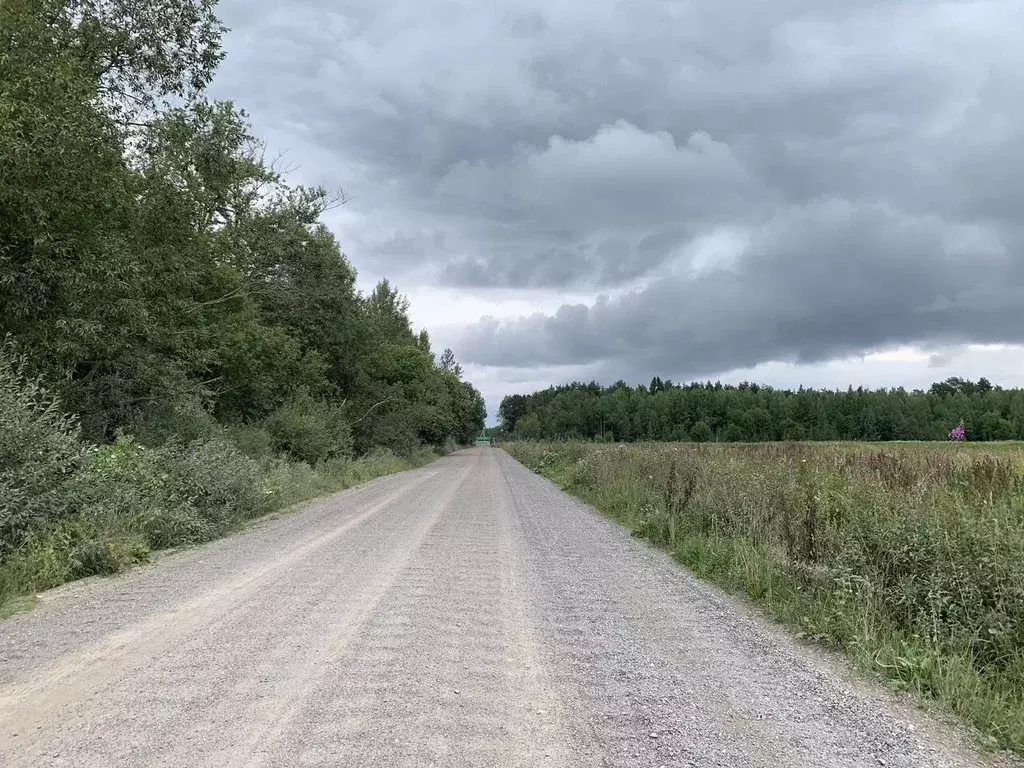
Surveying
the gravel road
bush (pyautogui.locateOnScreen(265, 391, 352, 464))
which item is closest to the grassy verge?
the gravel road

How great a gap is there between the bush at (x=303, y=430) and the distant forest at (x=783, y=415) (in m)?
75.1

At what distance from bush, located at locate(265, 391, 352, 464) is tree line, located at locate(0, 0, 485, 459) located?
0.13m

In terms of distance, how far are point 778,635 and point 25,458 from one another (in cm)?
914

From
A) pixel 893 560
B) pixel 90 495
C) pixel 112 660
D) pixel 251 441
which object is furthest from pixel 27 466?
pixel 251 441

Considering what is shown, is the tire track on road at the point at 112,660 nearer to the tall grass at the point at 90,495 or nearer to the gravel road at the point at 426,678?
the gravel road at the point at 426,678

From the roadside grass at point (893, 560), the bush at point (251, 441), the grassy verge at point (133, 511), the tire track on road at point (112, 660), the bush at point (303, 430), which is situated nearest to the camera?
the tire track on road at point (112, 660)

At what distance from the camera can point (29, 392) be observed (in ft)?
29.8

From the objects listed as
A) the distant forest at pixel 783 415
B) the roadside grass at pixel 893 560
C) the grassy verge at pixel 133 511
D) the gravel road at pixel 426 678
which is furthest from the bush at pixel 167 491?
the distant forest at pixel 783 415

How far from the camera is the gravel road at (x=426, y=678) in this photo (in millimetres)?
3771

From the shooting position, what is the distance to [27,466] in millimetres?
8672

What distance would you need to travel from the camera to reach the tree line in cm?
1119

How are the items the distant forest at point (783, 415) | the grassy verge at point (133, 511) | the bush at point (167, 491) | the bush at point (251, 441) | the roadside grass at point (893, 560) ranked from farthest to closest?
the distant forest at point (783, 415) < the bush at point (251, 441) < the bush at point (167, 491) < the grassy verge at point (133, 511) < the roadside grass at point (893, 560)

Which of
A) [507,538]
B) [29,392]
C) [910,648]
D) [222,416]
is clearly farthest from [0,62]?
[222,416]

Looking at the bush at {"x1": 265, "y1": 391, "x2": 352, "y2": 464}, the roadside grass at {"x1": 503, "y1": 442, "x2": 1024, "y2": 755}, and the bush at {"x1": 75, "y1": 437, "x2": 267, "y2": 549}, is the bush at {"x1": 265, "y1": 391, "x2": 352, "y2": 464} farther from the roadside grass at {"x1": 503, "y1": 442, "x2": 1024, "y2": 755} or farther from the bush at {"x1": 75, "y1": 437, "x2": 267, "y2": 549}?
the roadside grass at {"x1": 503, "y1": 442, "x2": 1024, "y2": 755}
